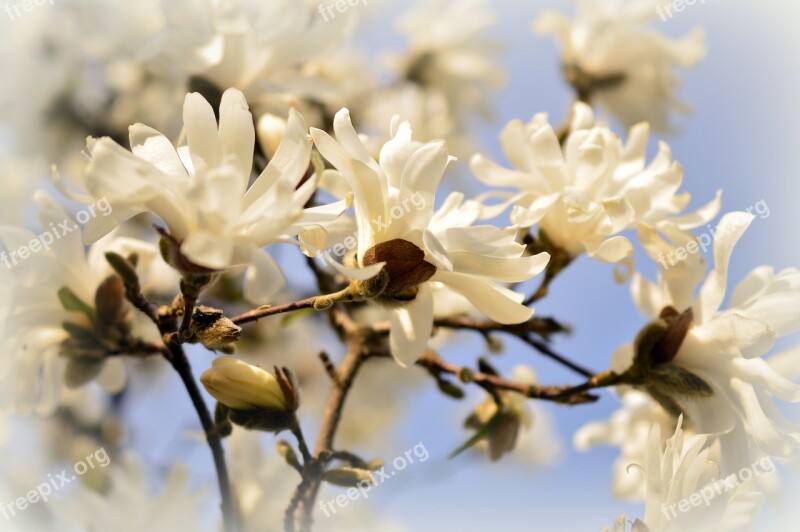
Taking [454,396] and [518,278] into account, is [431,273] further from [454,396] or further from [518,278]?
[454,396]

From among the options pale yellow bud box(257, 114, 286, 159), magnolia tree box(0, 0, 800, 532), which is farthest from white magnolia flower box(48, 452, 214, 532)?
pale yellow bud box(257, 114, 286, 159)

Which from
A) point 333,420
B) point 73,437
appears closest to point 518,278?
point 333,420

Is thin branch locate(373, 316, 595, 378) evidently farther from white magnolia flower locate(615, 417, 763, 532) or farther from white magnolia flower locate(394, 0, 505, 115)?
white magnolia flower locate(394, 0, 505, 115)

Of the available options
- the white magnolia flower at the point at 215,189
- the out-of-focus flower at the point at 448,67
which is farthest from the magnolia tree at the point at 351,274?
the out-of-focus flower at the point at 448,67

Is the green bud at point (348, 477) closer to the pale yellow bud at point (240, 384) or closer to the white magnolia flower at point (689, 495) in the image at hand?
the pale yellow bud at point (240, 384)

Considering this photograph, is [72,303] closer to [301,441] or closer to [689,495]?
[301,441]
